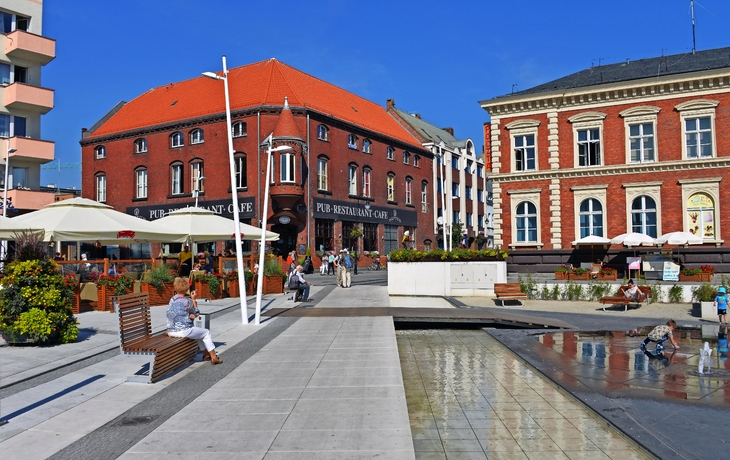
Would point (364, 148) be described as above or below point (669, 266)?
above

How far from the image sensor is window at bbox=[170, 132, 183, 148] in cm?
4980

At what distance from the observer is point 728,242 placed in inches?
1247

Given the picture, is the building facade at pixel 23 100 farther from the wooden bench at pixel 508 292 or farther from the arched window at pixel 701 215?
the arched window at pixel 701 215

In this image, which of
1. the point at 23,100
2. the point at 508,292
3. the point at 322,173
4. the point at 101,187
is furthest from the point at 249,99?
the point at 508,292

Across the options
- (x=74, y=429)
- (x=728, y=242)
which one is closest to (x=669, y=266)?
(x=728, y=242)

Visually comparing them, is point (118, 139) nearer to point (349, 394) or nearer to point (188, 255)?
point (188, 255)

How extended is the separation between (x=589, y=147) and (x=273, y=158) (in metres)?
21.2

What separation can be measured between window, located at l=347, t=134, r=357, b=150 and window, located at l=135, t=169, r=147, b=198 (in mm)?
17501

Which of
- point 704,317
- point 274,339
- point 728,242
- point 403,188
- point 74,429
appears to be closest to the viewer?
point 74,429

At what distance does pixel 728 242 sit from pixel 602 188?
6.86 metres

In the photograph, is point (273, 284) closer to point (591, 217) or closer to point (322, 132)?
point (591, 217)

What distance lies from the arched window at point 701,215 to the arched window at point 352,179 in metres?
25.8

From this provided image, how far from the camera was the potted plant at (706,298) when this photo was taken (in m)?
18.7

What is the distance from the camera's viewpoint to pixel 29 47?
35.6 m
